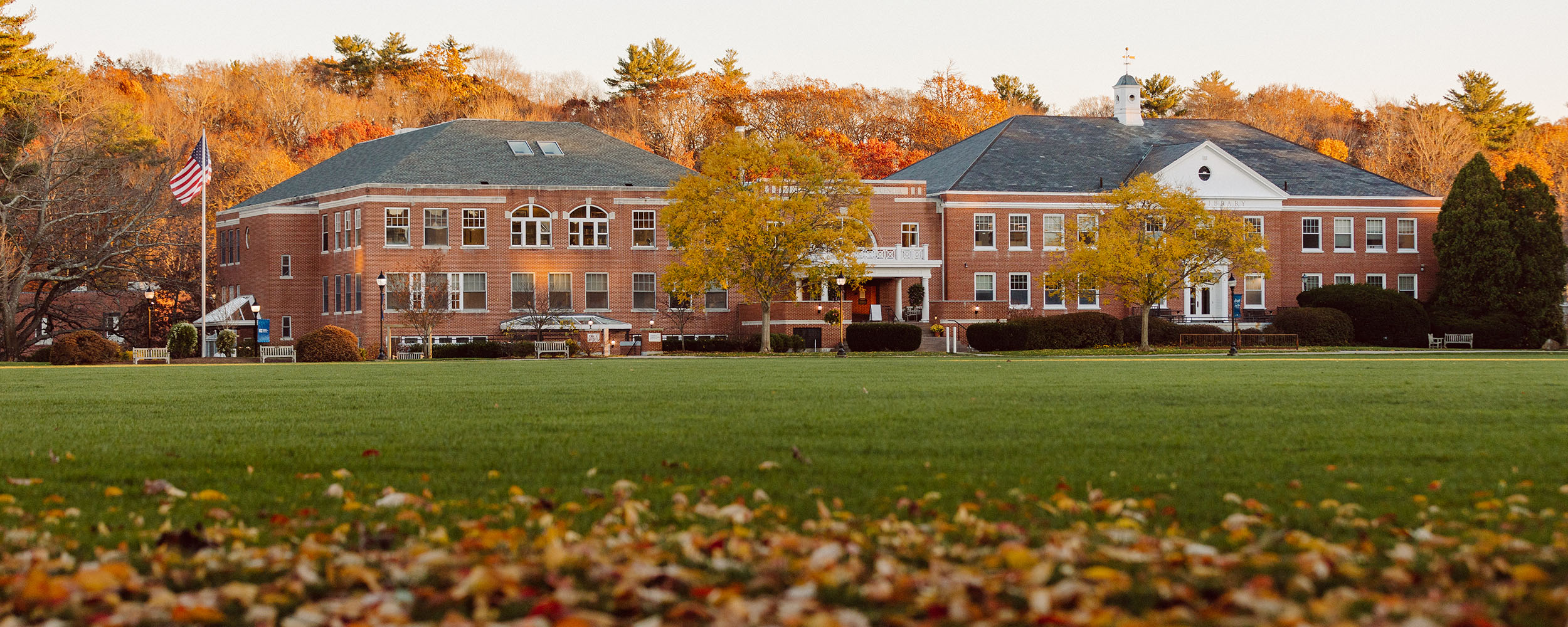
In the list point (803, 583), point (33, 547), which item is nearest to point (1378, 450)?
point (803, 583)

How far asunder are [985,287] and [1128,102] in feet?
46.2

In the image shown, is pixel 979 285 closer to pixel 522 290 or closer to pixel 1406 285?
pixel 522 290

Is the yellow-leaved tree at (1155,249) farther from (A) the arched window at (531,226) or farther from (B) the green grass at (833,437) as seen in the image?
(B) the green grass at (833,437)

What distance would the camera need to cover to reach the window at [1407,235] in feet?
209

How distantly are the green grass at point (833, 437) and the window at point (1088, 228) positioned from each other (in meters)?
33.1

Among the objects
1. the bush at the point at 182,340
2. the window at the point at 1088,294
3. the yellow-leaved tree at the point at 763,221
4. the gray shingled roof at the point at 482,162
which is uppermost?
the gray shingled roof at the point at 482,162

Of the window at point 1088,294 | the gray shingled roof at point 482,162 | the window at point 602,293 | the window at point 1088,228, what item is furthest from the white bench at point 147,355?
the window at point 1088,228

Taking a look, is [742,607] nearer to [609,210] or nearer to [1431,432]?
[1431,432]

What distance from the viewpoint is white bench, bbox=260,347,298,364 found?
46750 millimetres

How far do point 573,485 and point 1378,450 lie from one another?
17.3 feet

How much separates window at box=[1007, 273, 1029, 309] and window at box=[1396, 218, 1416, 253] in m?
18.0

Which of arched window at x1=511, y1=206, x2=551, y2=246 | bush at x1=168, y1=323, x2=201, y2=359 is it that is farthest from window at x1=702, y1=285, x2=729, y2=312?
bush at x1=168, y1=323, x2=201, y2=359

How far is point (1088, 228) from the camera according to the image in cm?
5634

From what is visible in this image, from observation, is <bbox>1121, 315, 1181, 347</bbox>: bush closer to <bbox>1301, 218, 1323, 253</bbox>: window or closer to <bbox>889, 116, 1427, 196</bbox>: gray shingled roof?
<bbox>889, 116, 1427, 196</bbox>: gray shingled roof
